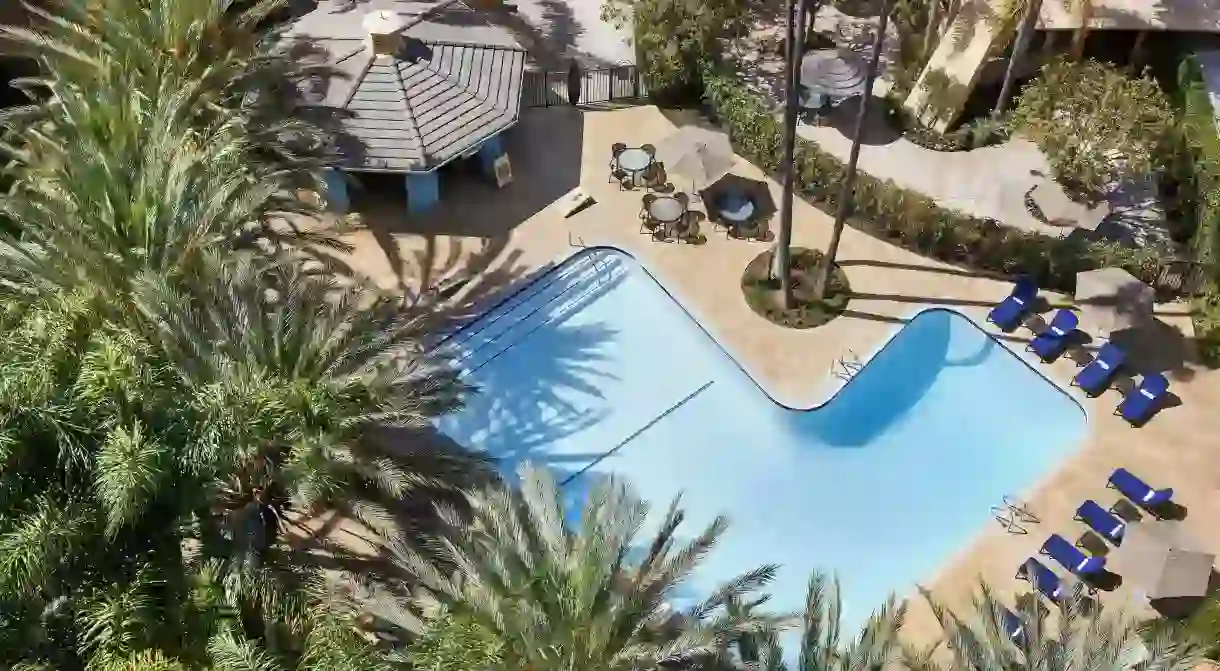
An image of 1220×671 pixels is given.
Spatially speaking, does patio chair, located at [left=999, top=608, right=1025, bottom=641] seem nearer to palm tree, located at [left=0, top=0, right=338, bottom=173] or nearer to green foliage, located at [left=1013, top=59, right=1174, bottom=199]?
green foliage, located at [left=1013, top=59, right=1174, bottom=199]

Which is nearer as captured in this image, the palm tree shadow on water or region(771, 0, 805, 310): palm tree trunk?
region(771, 0, 805, 310): palm tree trunk

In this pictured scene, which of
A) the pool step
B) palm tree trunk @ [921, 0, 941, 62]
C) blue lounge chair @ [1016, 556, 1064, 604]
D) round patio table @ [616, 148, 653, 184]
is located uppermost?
palm tree trunk @ [921, 0, 941, 62]

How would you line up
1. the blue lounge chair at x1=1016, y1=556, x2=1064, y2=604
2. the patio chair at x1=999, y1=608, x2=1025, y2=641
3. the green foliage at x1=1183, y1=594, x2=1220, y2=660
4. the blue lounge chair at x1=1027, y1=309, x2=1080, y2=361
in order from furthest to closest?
the blue lounge chair at x1=1027, y1=309, x2=1080, y2=361 → the blue lounge chair at x1=1016, y1=556, x2=1064, y2=604 → the green foliage at x1=1183, y1=594, x2=1220, y2=660 → the patio chair at x1=999, y1=608, x2=1025, y2=641

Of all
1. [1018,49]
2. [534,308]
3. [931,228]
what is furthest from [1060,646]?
[1018,49]

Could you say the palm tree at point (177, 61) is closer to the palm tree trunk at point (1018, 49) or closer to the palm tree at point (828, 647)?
the palm tree at point (828, 647)

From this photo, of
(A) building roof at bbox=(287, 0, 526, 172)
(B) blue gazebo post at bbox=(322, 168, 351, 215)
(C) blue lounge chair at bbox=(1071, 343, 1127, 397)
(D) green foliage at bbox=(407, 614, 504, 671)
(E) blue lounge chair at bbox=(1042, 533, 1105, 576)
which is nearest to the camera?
(D) green foliage at bbox=(407, 614, 504, 671)

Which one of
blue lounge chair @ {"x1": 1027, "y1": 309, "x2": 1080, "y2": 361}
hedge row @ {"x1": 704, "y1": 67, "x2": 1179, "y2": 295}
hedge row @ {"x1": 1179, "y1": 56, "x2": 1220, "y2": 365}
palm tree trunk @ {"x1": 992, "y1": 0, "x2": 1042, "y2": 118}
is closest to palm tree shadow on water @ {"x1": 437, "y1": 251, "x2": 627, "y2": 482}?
hedge row @ {"x1": 704, "y1": 67, "x2": 1179, "y2": 295}

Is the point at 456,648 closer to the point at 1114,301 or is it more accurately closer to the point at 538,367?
the point at 538,367

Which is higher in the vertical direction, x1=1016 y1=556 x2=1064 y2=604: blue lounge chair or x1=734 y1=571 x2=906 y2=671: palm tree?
x1=734 y1=571 x2=906 y2=671: palm tree
